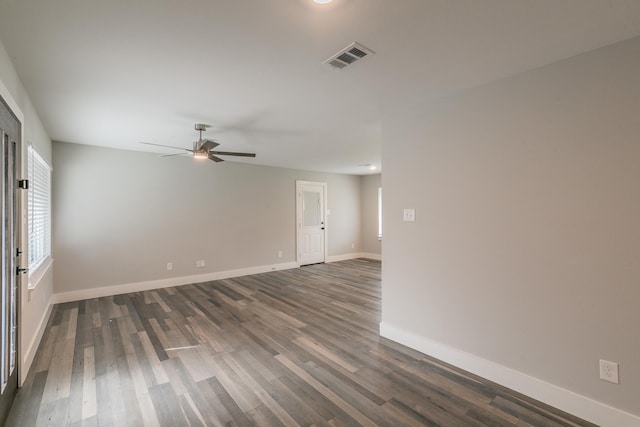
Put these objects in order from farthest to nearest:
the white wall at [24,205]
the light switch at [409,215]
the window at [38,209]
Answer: the window at [38,209] → the light switch at [409,215] → the white wall at [24,205]

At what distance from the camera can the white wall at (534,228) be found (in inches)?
69.7

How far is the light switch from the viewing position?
2.85m

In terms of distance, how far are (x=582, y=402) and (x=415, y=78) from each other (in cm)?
257

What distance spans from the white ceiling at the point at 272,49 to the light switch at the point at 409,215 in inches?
42.7

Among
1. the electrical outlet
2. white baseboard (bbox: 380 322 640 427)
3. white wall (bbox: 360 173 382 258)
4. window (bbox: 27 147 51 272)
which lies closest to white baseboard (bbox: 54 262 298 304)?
window (bbox: 27 147 51 272)

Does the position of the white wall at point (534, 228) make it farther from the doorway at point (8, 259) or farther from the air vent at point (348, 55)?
the doorway at point (8, 259)

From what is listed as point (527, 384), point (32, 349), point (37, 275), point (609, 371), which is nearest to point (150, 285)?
point (37, 275)

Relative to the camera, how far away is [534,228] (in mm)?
2111

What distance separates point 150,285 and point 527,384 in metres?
5.28

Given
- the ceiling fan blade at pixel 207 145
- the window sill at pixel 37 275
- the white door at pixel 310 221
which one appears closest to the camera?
the window sill at pixel 37 275

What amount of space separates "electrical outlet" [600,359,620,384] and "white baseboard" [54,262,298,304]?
540cm

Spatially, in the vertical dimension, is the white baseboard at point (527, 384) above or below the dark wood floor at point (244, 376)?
above

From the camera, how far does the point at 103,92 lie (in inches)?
99.7

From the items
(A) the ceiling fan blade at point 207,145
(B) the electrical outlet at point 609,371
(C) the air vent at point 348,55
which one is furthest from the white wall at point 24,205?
(B) the electrical outlet at point 609,371
